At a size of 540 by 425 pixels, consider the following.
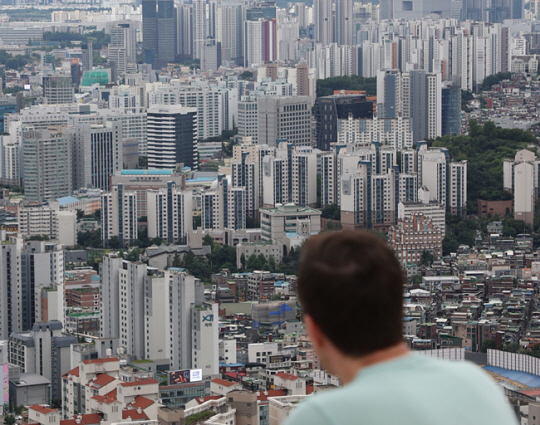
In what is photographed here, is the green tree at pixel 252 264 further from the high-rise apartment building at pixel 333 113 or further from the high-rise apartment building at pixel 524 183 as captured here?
the high-rise apartment building at pixel 333 113

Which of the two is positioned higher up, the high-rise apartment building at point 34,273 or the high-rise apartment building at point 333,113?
the high-rise apartment building at point 333,113

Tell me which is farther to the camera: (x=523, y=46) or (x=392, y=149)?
(x=523, y=46)

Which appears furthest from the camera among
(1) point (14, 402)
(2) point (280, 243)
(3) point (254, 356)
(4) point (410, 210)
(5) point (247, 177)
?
(5) point (247, 177)

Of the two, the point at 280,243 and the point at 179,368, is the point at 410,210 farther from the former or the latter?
the point at 179,368

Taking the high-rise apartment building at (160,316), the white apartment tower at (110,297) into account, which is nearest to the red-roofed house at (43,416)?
the high-rise apartment building at (160,316)

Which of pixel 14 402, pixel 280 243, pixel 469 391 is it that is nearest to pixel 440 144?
pixel 280 243

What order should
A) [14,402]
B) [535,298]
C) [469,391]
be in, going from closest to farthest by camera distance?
[469,391], [14,402], [535,298]

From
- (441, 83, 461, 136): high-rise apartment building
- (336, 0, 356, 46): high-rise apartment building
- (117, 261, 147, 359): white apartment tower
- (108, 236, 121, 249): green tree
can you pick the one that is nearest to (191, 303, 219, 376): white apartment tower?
(117, 261, 147, 359): white apartment tower
